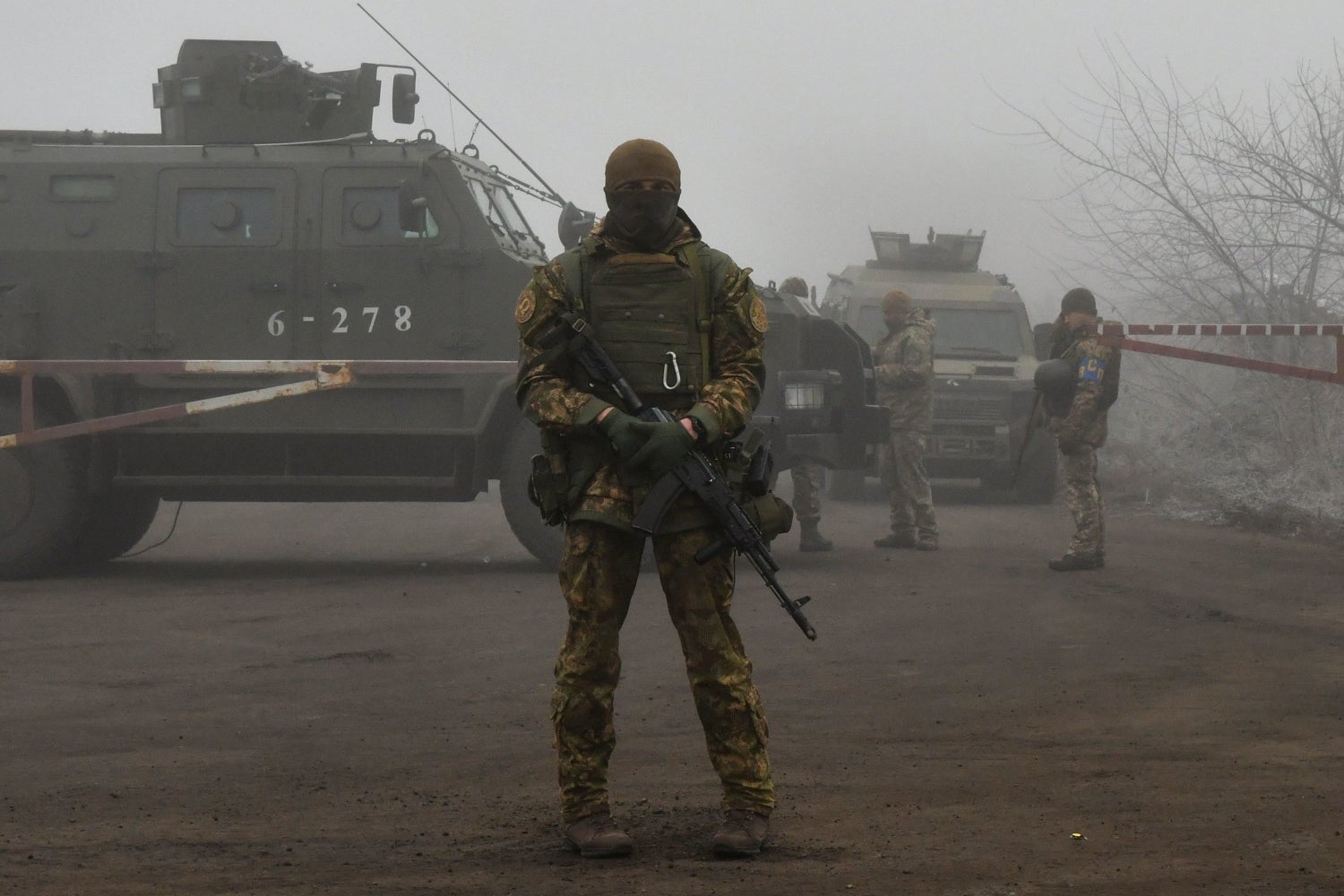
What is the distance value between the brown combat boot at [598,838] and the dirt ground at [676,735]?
5 centimetres

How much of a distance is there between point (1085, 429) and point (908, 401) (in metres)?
2.24

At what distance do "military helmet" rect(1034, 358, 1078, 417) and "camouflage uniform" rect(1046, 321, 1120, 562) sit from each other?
0.13 ft

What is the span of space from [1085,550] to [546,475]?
22.5 ft

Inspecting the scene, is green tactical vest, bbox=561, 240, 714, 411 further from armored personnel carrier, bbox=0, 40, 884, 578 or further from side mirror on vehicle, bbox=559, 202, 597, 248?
side mirror on vehicle, bbox=559, 202, 597, 248

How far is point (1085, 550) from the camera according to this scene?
10891mm

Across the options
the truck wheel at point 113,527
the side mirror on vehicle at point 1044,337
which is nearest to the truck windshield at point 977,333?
the side mirror on vehicle at point 1044,337

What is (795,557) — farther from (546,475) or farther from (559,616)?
(546,475)

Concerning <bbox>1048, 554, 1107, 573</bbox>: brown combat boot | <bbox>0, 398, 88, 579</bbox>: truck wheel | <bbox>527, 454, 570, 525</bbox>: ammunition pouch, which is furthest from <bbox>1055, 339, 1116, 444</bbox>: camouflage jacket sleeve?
<bbox>527, 454, 570, 525</bbox>: ammunition pouch

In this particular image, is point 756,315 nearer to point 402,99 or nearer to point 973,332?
point 402,99

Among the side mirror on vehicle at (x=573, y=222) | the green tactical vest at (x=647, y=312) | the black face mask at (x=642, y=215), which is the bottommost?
the green tactical vest at (x=647, y=312)

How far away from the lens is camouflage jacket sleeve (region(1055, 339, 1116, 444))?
11.0 metres

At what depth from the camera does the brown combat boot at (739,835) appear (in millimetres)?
4336

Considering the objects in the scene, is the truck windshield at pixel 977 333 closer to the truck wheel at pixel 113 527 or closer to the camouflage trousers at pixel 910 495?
the camouflage trousers at pixel 910 495

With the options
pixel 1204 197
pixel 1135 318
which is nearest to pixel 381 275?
pixel 1204 197
